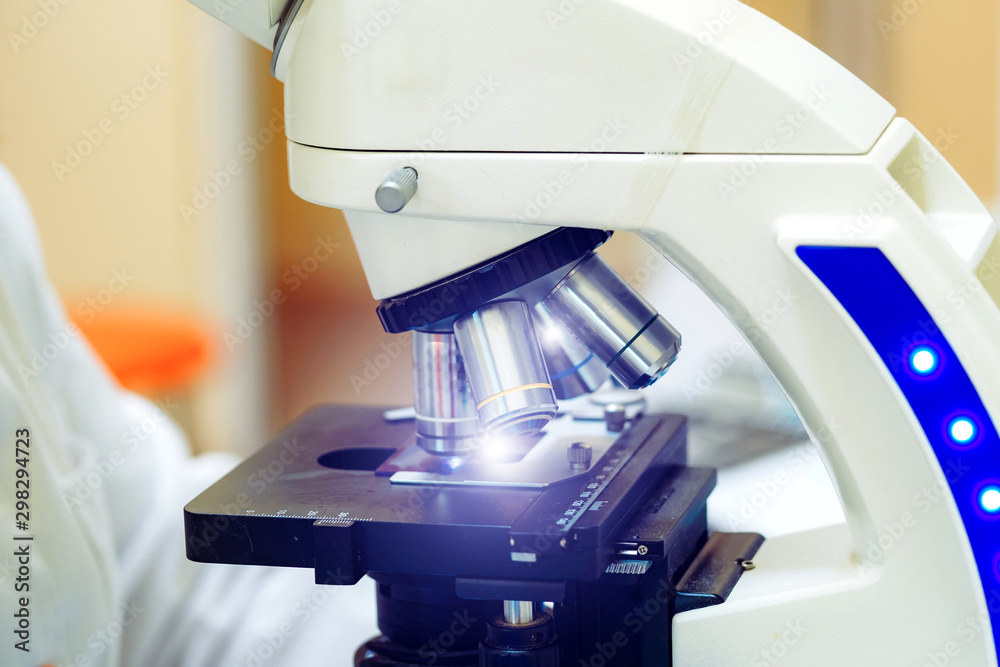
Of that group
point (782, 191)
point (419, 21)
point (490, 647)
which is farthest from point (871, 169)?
point (490, 647)

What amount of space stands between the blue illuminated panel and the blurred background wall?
1.06 meters

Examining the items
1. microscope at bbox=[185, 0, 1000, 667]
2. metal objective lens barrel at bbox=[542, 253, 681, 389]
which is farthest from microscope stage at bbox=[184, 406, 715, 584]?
metal objective lens barrel at bbox=[542, 253, 681, 389]

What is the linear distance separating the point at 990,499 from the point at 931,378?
0.32 ft

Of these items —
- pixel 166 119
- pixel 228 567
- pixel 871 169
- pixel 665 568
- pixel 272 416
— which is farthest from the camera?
pixel 272 416

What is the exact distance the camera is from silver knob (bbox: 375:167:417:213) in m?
0.68

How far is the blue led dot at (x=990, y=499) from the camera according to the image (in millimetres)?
701

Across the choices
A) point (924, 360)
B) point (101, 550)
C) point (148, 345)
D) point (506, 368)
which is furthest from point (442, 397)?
point (148, 345)

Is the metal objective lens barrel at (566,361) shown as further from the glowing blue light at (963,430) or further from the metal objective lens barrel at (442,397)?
the glowing blue light at (963,430)

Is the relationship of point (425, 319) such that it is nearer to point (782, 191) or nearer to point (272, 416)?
point (782, 191)

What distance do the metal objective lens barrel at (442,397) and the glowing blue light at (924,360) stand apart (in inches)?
13.2

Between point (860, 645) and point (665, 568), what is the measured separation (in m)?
0.15

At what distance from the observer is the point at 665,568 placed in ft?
2.53

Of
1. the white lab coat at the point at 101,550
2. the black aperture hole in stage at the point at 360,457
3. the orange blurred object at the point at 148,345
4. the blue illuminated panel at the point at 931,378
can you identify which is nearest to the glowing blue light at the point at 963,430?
the blue illuminated panel at the point at 931,378

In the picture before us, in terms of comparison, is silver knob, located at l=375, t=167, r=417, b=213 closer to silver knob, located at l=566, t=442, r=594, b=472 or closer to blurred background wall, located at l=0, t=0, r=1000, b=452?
silver knob, located at l=566, t=442, r=594, b=472
